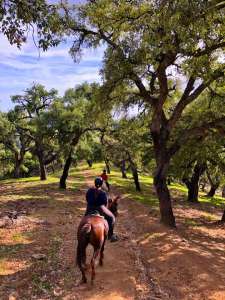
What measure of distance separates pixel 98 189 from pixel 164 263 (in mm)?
3617

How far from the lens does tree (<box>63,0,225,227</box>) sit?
539 inches

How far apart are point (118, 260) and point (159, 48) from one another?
7.83 m

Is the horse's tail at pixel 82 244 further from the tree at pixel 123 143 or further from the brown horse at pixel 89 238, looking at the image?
the tree at pixel 123 143

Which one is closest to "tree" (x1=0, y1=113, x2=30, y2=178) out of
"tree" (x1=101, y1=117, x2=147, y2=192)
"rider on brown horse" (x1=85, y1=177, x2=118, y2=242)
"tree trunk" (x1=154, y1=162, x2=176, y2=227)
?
"tree" (x1=101, y1=117, x2=147, y2=192)

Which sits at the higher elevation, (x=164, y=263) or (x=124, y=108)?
(x=124, y=108)

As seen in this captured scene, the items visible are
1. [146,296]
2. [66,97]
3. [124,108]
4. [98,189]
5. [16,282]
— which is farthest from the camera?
[66,97]

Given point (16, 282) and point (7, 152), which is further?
point (7, 152)

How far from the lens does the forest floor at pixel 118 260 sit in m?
12.3

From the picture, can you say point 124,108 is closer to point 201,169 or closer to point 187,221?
point 187,221

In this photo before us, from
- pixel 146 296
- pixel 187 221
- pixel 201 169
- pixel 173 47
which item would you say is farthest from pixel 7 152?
pixel 146 296

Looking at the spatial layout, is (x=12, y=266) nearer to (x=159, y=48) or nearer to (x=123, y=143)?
(x=159, y=48)

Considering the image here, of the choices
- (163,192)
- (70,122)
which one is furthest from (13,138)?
(163,192)

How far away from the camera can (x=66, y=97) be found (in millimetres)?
40625

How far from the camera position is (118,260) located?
1500 cm
